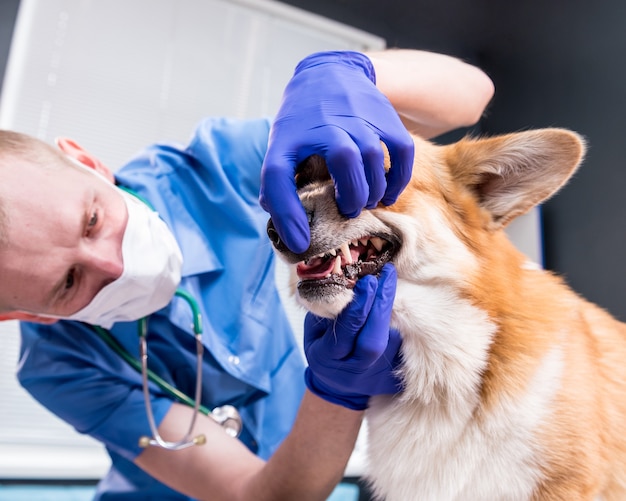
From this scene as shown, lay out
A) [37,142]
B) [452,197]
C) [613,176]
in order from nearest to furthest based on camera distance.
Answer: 1. [452,197]
2. [37,142]
3. [613,176]

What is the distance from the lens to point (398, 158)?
2.58 ft

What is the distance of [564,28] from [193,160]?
7.15ft

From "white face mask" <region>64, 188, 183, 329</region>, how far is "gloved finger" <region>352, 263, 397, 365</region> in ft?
2.30

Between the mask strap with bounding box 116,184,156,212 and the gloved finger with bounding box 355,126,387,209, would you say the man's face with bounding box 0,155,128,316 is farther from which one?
the gloved finger with bounding box 355,126,387,209

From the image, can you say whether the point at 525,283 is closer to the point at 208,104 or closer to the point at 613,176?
the point at 613,176

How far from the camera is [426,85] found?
1116mm

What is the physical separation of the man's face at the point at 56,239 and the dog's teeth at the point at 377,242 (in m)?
0.69

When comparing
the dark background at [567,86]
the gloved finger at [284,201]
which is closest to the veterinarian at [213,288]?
the gloved finger at [284,201]

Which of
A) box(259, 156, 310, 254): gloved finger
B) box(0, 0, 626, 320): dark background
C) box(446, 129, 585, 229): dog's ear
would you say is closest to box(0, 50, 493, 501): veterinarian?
box(259, 156, 310, 254): gloved finger

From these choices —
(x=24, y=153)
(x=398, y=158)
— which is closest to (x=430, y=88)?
(x=398, y=158)

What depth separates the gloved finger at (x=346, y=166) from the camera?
711mm

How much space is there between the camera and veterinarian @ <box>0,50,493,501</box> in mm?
805

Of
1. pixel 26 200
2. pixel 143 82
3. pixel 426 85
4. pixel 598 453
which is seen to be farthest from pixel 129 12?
pixel 598 453

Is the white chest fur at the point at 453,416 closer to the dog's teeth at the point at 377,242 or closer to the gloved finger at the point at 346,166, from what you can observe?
the dog's teeth at the point at 377,242
